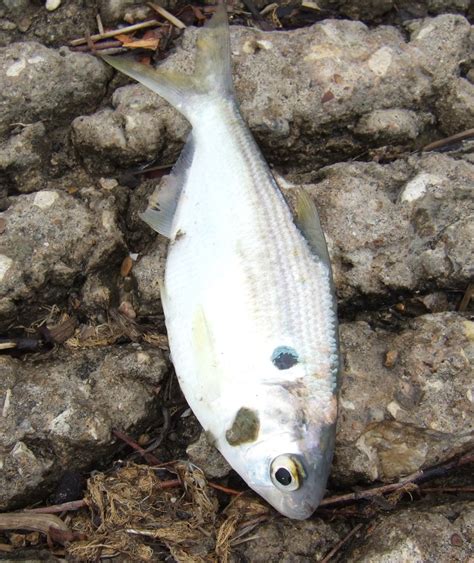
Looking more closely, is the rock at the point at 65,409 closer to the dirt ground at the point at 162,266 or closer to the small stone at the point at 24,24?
the dirt ground at the point at 162,266

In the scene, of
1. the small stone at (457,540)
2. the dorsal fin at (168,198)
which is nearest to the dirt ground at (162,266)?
the small stone at (457,540)

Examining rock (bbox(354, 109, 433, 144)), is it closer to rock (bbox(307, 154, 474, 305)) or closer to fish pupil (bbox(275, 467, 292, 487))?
rock (bbox(307, 154, 474, 305))

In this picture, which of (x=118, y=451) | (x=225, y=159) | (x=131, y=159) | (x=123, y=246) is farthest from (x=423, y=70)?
(x=118, y=451)

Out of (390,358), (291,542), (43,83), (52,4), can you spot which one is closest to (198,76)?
(43,83)

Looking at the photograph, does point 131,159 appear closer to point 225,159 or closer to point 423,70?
point 225,159

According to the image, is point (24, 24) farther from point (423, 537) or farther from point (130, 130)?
point (423, 537)

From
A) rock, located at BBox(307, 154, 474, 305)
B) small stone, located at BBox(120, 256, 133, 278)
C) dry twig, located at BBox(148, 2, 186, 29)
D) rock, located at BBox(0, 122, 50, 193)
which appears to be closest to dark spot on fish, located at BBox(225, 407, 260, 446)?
rock, located at BBox(307, 154, 474, 305)
